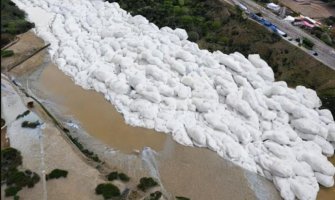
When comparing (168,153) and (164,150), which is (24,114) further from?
(168,153)

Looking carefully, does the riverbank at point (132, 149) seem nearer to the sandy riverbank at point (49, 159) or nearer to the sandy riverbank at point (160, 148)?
the sandy riverbank at point (160, 148)

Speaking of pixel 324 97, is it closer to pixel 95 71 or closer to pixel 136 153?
pixel 136 153

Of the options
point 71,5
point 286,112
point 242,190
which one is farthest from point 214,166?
point 71,5

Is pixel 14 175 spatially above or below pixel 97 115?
above

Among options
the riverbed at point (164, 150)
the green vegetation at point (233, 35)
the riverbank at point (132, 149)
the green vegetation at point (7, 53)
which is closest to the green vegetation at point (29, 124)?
the riverbank at point (132, 149)

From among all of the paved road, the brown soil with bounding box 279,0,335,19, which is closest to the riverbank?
the paved road

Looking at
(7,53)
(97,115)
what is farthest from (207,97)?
(7,53)

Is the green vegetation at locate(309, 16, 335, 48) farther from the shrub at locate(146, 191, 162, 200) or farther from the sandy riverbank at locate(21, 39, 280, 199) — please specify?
the shrub at locate(146, 191, 162, 200)
